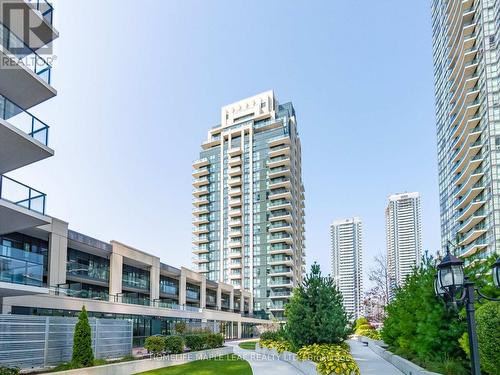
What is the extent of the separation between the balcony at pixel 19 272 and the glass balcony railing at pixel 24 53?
7534mm

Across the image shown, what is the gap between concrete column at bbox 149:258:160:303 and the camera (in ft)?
139

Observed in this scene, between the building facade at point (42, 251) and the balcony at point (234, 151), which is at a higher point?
the balcony at point (234, 151)

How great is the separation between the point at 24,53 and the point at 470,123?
6519 centimetres

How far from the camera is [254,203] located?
9294 centimetres

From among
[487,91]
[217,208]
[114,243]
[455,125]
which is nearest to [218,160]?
[217,208]

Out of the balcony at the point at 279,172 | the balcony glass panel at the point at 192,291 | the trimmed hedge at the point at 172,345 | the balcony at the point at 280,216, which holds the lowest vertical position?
the trimmed hedge at the point at 172,345

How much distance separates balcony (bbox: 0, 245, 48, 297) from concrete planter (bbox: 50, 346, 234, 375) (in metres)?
4.14

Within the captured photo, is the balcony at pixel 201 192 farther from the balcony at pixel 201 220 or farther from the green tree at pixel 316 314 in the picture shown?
the green tree at pixel 316 314

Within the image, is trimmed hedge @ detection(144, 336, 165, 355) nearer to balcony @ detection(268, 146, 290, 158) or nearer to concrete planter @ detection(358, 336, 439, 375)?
concrete planter @ detection(358, 336, 439, 375)

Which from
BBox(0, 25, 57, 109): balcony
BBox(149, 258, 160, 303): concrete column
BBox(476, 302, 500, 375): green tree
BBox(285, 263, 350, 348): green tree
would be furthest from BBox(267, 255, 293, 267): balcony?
BBox(476, 302, 500, 375): green tree

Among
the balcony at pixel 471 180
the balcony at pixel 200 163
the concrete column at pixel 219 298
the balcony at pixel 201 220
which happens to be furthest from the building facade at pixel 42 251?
the balcony at pixel 200 163

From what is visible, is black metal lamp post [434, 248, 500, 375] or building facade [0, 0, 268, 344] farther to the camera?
building facade [0, 0, 268, 344]

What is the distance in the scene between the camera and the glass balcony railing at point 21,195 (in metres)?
16.9

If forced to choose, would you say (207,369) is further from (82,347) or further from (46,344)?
(46,344)
